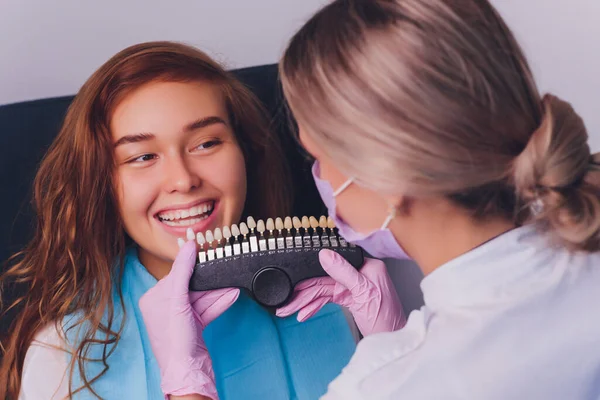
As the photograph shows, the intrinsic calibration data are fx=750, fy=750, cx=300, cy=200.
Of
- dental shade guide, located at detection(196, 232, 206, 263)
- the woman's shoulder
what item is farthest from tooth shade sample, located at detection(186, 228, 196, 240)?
the woman's shoulder

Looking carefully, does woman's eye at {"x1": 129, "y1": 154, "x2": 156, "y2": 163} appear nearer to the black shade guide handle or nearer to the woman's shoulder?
the black shade guide handle

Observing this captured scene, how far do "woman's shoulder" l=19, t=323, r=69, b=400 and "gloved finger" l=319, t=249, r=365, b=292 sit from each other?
20.4 inches

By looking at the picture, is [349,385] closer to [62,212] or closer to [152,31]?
[62,212]

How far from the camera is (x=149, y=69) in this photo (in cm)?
150

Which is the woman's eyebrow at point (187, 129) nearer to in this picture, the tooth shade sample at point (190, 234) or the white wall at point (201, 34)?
the tooth shade sample at point (190, 234)

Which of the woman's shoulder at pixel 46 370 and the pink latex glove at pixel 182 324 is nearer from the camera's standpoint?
the pink latex glove at pixel 182 324

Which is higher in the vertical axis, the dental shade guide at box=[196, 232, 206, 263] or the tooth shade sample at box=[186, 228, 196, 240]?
the tooth shade sample at box=[186, 228, 196, 240]

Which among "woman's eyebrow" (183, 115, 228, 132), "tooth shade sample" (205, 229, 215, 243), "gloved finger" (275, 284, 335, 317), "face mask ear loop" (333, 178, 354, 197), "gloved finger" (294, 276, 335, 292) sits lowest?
"gloved finger" (275, 284, 335, 317)

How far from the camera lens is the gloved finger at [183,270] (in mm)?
1326

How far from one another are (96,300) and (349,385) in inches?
27.5

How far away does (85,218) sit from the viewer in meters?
1.55

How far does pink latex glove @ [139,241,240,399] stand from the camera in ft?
4.15

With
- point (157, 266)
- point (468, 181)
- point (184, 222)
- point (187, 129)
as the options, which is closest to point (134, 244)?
point (157, 266)

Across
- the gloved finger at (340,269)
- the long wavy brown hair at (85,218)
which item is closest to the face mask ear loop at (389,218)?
the gloved finger at (340,269)
